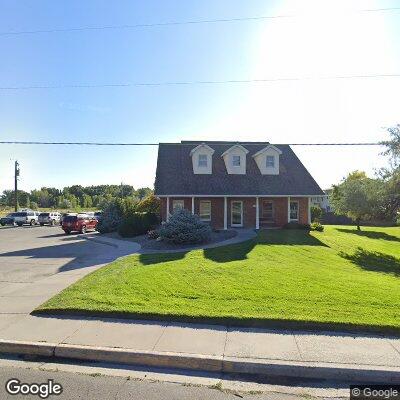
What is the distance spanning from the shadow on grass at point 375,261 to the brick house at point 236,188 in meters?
7.82

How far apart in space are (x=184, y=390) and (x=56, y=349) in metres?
2.39

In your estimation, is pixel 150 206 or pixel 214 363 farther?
pixel 150 206

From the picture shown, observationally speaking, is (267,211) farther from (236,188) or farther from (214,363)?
(214,363)

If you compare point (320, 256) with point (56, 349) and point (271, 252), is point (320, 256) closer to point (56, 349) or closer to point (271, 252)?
point (271, 252)

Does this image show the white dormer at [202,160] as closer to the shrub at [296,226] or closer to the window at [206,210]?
the window at [206,210]

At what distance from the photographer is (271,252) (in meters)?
15.7

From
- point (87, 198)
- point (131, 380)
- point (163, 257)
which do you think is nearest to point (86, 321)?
point (131, 380)

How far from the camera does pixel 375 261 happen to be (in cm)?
1636

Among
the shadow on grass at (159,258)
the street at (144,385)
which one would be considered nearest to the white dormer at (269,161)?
the shadow on grass at (159,258)

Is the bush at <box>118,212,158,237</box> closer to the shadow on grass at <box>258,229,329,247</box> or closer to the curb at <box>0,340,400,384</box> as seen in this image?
the shadow on grass at <box>258,229,329,247</box>

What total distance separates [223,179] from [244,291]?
60.9ft

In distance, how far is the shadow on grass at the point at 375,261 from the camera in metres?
14.4

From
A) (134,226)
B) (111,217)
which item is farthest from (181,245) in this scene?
(111,217)

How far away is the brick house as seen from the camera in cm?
2598
